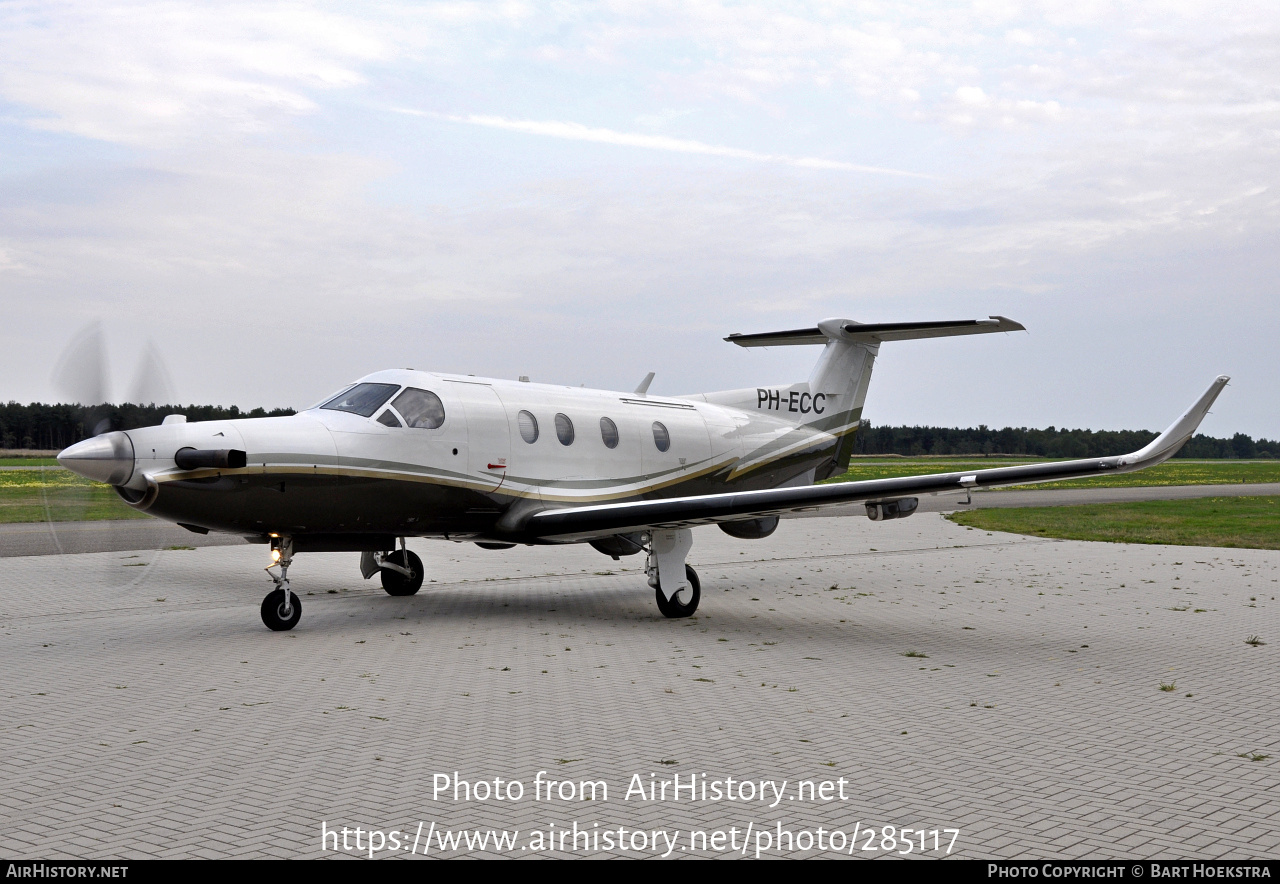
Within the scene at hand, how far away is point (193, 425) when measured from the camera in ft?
36.4

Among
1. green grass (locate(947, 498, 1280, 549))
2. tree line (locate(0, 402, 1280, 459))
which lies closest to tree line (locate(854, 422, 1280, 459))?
tree line (locate(0, 402, 1280, 459))

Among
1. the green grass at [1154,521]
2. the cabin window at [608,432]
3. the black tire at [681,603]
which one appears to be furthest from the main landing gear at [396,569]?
the green grass at [1154,521]

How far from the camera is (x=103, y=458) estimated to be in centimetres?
1030

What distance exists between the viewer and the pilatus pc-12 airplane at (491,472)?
1080cm

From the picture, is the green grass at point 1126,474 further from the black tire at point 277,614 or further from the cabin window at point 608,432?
the black tire at point 277,614

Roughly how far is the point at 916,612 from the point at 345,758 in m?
9.00

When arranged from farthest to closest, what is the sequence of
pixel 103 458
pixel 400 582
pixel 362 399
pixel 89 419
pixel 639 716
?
pixel 400 582, pixel 362 399, pixel 89 419, pixel 103 458, pixel 639 716

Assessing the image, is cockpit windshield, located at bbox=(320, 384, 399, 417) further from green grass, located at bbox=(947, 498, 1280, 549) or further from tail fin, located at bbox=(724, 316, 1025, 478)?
green grass, located at bbox=(947, 498, 1280, 549)

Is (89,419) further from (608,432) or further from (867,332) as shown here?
(867,332)

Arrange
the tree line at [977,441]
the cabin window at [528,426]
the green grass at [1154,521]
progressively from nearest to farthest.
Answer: the cabin window at [528,426] → the green grass at [1154,521] → the tree line at [977,441]

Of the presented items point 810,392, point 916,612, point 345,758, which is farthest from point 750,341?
point 345,758

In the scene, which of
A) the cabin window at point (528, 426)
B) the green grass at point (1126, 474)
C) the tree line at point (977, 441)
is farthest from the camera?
the tree line at point (977, 441)

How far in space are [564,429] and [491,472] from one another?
142 cm

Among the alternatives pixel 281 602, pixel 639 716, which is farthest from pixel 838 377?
pixel 639 716
